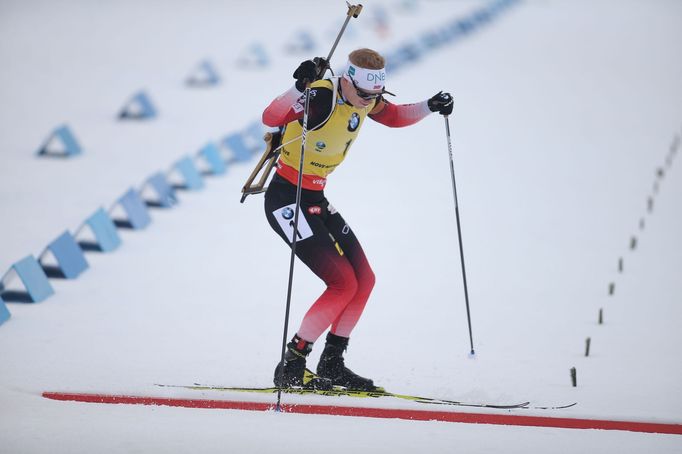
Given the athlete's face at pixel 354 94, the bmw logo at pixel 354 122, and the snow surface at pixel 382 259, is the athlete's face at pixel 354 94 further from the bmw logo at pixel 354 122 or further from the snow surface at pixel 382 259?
the snow surface at pixel 382 259

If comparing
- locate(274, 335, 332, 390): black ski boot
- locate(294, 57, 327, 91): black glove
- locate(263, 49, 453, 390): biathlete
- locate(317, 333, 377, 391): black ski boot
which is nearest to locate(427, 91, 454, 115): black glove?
locate(263, 49, 453, 390): biathlete

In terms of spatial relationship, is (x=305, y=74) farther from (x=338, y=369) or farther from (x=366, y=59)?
(x=338, y=369)

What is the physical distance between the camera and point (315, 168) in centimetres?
573

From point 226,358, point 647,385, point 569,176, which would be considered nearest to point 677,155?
point 569,176

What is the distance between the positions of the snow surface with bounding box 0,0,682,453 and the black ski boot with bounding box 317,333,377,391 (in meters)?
0.20

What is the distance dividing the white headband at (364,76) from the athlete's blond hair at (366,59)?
2 centimetres

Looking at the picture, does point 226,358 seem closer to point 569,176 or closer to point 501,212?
point 501,212

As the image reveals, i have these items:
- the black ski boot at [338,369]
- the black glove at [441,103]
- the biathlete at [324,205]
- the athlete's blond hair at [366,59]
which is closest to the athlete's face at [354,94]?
the biathlete at [324,205]

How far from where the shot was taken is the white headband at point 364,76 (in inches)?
216

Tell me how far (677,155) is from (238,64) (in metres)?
8.99

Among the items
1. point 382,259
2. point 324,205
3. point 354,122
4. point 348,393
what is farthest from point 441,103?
point 382,259

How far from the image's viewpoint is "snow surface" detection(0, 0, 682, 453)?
5445 millimetres

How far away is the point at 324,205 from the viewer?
5855 mm

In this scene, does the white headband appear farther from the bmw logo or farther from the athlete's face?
the bmw logo
